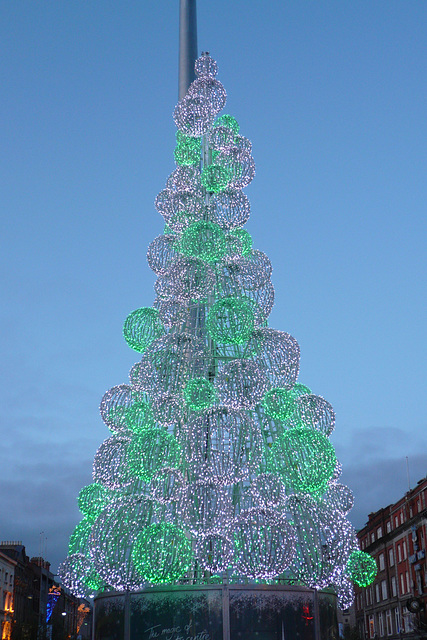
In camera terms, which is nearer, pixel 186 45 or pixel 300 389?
pixel 300 389

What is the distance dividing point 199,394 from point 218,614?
4967mm

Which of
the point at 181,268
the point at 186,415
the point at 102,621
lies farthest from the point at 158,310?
the point at 102,621

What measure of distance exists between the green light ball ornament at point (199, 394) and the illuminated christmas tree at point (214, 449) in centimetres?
2

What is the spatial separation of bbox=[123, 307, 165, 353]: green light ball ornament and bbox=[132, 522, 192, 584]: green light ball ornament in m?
6.04

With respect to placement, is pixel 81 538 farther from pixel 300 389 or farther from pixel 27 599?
pixel 27 599

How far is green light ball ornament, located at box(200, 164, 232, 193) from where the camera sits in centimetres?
1938

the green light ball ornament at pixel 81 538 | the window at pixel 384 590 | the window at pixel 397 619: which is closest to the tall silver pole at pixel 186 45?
the green light ball ornament at pixel 81 538

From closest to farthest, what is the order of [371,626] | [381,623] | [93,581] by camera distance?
[93,581] < [381,623] < [371,626]

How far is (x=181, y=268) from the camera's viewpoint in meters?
18.5

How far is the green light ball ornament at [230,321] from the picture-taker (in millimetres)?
17000

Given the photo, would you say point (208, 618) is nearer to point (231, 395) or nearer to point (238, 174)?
point (231, 395)

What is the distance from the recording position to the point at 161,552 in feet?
47.6

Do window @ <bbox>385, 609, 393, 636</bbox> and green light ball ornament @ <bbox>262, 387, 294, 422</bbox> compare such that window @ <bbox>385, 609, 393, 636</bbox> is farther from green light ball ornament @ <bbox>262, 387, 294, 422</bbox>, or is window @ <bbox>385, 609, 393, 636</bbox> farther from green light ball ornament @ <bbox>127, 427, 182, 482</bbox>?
green light ball ornament @ <bbox>127, 427, 182, 482</bbox>

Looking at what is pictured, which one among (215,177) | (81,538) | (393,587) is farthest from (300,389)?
(393,587)
